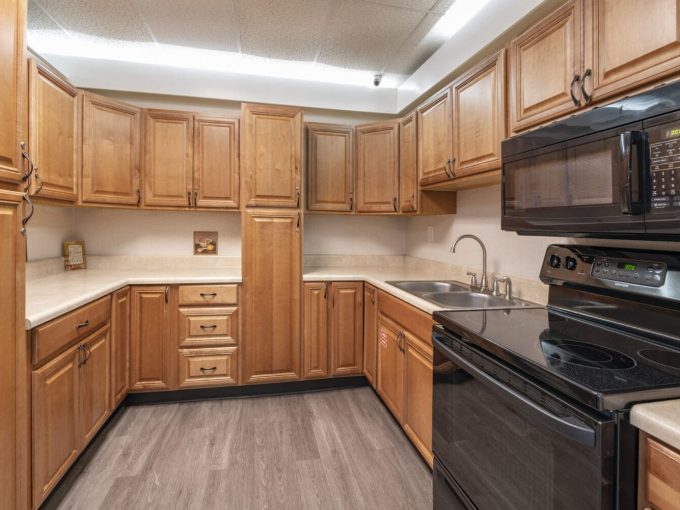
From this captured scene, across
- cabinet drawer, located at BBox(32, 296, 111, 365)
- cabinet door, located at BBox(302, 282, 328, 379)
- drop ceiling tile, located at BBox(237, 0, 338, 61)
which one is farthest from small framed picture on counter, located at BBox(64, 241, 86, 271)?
drop ceiling tile, located at BBox(237, 0, 338, 61)

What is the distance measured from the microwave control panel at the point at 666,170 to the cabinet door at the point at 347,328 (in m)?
2.03

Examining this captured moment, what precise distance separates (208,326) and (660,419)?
252cm

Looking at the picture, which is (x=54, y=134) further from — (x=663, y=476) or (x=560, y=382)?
(x=663, y=476)

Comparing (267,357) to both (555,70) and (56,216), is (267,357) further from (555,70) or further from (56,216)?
(555,70)

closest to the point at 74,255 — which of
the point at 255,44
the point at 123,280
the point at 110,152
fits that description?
the point at 123,280

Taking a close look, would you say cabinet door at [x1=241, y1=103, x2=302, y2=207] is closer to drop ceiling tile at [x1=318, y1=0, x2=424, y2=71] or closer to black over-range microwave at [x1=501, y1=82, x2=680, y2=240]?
drop ceiling tile at [x1=318, y1=0, x2=424, y2=71]

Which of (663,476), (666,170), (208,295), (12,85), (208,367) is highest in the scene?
(12,85)

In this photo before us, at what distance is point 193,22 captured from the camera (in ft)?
7.80

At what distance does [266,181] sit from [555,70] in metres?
1.90

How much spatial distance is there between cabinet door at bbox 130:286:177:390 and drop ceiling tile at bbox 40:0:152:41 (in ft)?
5.68

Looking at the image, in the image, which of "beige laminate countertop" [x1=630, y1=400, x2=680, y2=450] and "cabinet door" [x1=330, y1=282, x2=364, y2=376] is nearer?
"beige laminate countertop" [x1=630, y1=400, x2=680, y2=450]

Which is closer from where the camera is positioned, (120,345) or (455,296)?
(455,296)

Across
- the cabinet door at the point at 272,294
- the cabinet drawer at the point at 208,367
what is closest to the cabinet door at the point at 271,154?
the cabinet door at the point at 272,294

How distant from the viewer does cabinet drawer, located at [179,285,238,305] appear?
2.63 m
